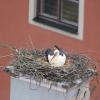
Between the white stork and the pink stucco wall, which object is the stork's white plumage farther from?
the pink stucco wall

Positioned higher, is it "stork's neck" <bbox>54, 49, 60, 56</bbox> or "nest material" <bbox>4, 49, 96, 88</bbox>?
"stork's neck" <bbox>54, 49, 60, 56</bbox>

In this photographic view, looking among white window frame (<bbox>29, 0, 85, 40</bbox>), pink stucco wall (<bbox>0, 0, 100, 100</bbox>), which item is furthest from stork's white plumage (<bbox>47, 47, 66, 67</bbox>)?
white window frame (<bbox>29, 0, 85, 40</bbox>)

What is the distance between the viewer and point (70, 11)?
8.44 m

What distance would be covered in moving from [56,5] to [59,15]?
0.19m

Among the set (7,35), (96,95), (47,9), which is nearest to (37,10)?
(47,9)

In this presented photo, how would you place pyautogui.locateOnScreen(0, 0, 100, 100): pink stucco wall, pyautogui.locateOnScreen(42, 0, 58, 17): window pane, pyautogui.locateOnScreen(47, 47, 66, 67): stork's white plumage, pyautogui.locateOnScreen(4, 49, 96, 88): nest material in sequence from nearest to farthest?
pyautogui.locateOnScreen(4, 49, 96, 88): nest material
pyautogui.locateOnScreen(47, 47, 66, 67): stork's white plumage
pyautogui.locateOnScreen(0, 0, 100, 100): pink stucco wall
pyautogui.locateOnScreen(42, 0, 58, 17): window pane

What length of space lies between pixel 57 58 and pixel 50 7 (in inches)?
196

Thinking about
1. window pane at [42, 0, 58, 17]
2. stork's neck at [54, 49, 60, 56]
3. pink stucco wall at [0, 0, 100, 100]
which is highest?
stork's neck at [54, 49, 60, 56]

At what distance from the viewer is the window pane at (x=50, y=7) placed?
864 centimetres

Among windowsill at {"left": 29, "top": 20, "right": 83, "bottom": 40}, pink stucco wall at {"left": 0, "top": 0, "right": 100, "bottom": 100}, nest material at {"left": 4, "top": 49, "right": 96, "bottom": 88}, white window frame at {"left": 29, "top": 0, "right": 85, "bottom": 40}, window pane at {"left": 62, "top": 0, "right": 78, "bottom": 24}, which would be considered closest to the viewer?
nest material at {"left": 4, "top": 49, "right": 96, "bottom": 88}

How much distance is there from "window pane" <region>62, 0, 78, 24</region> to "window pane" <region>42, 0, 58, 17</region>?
0.14 m

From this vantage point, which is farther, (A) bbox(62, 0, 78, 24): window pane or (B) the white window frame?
(A) bbox(62, 0, 78, 24): window pane

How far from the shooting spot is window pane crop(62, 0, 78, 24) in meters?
8.24

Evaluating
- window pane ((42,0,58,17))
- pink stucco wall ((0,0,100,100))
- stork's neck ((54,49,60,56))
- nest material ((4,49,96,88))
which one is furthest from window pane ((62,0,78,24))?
stork's neck ((54,49,60,56))
